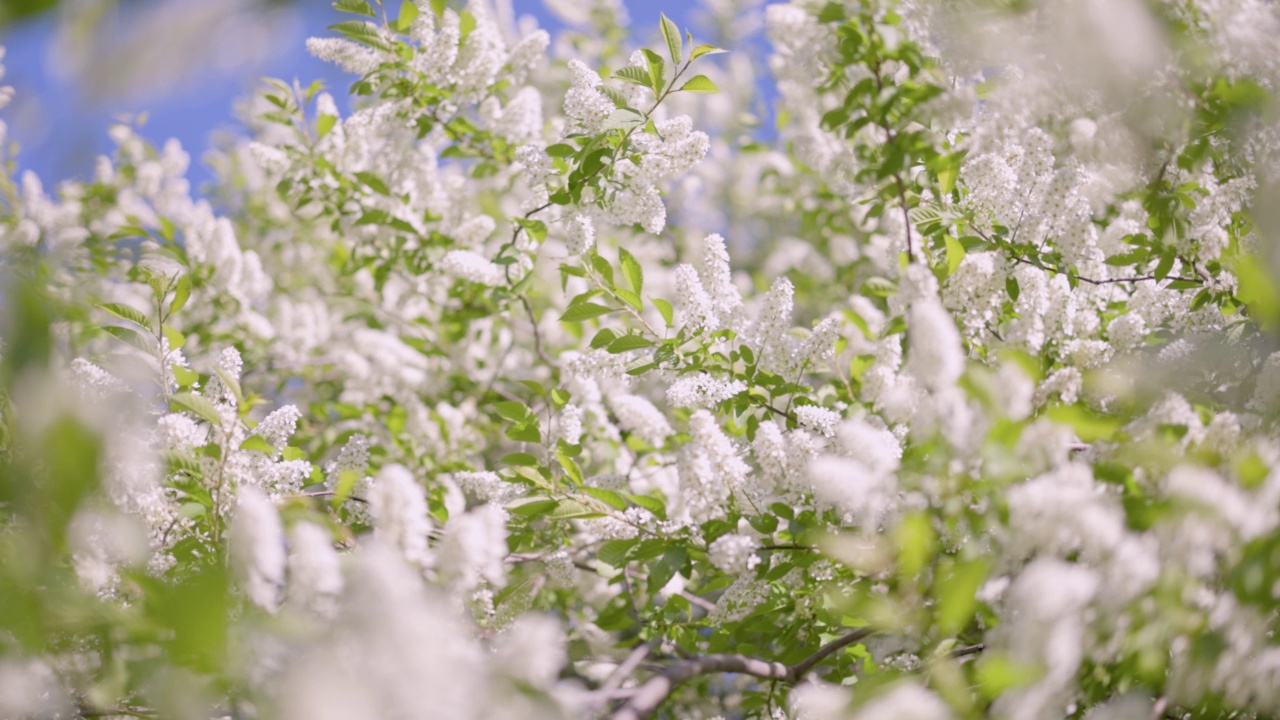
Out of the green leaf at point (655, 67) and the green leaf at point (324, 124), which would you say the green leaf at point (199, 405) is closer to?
the green leaf at point (655, 67)

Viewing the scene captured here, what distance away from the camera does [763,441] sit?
5.11 ft

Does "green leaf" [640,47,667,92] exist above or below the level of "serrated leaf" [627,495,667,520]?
above

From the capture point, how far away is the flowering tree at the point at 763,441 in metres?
0.87

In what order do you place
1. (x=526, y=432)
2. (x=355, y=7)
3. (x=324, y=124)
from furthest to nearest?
(x=324, y=124)
(x=355, y=7)
(x=526, y=432)

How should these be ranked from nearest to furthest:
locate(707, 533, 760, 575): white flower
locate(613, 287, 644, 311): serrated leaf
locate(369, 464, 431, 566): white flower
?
locate(369, 464, 431, 566): white flower, locate(707, 533, 760, 575): white flower, locate(613, 287, 644, 311): serrated leaf

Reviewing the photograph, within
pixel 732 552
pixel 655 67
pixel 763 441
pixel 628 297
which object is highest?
pixel 655 67

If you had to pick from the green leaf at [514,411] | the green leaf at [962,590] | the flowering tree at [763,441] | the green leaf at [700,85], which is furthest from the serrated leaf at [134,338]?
the green leaf at [962,590]

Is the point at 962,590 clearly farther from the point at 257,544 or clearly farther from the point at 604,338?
the point at 604,338

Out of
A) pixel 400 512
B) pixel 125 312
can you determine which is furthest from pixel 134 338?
pixel 400 512

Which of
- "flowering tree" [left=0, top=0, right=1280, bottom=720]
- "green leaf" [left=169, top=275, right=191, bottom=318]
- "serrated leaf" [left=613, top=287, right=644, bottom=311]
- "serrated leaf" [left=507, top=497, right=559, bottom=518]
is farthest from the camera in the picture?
"serrated leaf" [left=613, top=287, right=644, bottom=311]

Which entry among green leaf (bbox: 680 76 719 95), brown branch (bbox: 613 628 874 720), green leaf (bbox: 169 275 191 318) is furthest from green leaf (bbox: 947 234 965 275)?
green leaf (bbox: 169 275 191 318)

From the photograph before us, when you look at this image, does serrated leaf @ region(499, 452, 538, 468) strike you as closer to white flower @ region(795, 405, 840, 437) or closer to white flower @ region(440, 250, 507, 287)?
white flower @ region(795, 405, 840, 437)

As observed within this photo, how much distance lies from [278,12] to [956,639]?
4.39ft

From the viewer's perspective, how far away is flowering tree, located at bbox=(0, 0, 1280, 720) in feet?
2.84
